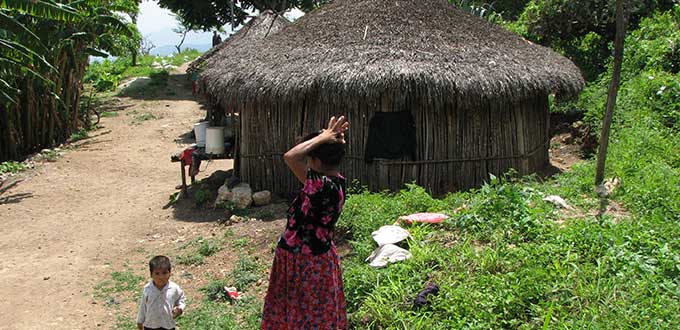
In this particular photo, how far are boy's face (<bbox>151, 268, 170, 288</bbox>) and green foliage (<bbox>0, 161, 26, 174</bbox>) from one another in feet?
31.3

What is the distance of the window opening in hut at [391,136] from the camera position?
8625 millimetres

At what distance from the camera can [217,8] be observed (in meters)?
23.7

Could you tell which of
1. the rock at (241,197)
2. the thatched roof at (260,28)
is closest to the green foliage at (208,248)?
the rock at (241,197)

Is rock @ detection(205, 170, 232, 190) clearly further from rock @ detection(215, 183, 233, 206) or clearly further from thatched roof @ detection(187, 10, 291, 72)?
thatched roof @ detection(187, 10, 291, 72)

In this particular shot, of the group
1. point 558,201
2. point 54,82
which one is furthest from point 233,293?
point 54,82

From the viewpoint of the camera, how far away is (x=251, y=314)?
5246mm

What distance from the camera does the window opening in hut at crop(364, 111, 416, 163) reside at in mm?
8625

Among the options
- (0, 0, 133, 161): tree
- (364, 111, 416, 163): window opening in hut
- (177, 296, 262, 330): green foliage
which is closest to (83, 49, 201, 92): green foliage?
(0, 0, 133, 161): tree

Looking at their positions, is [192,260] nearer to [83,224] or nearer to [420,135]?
[83,224]

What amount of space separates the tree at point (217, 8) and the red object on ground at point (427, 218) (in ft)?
59.9

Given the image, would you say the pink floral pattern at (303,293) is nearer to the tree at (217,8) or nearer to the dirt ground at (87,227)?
the dirt ground at (87,227)

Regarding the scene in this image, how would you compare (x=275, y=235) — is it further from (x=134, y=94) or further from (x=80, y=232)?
(x=134, y=94)

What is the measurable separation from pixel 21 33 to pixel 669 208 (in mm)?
9029

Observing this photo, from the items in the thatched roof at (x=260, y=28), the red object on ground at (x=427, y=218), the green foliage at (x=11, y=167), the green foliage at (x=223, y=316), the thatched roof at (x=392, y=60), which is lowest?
the green foliage at (x=223, y=316)
